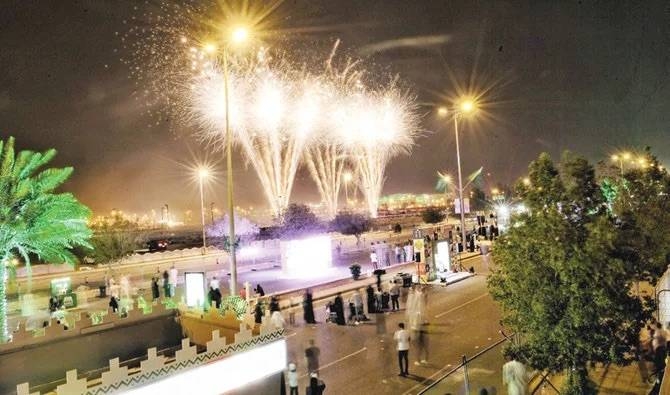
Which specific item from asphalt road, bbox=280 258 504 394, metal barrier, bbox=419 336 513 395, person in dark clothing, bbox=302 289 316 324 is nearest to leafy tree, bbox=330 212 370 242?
asphalt road, bbox=280 258 504 394

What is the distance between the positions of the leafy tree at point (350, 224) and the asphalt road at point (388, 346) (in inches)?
1256

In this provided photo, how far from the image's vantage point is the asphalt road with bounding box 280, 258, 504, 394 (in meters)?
11.1

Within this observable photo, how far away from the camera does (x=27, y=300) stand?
2186cm

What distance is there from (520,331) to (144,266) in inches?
1332

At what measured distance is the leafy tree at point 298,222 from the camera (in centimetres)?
3991

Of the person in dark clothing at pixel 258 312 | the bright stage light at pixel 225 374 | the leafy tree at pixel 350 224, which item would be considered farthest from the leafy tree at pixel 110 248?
the leafy tree at pixel 350 224

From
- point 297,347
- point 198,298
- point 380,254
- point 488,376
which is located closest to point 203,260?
point 380,254

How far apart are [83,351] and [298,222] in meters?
31.3

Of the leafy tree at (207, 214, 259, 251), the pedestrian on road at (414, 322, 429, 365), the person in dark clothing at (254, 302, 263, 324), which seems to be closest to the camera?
the pedestrian on road at (414, 322, 429, 365)

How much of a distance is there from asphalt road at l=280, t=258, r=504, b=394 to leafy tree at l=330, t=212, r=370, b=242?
31904mm

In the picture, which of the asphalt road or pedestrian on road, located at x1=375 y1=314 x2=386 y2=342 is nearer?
the asphalt road

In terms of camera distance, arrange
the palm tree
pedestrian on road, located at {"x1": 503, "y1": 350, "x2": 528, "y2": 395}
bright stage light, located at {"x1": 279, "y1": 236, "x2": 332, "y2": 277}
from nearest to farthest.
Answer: pedestrian on road, located at {"x1": 503, "y1": 350, "x2": 528, "y2": 395}, the palm tree, bright stage light, located at {"x1": 279, "y1": 236, "x2": 332, "y2": 277}

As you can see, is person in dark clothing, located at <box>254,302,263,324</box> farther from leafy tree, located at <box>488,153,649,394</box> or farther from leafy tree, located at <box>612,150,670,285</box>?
leafy tree, located at <box>612,150,670,285</box>

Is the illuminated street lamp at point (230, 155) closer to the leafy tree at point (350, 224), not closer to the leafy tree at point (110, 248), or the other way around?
the leafy tree at point (110, 248)
